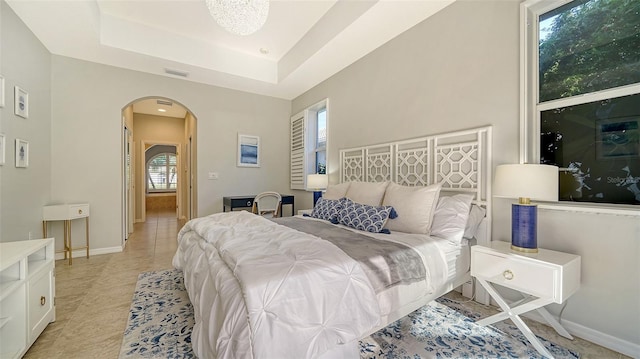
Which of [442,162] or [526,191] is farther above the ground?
[442,162]

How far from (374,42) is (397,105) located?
85 centimetres

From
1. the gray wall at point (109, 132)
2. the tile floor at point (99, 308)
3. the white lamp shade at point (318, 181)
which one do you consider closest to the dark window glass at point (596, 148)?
the tile floor at point (99, 308)

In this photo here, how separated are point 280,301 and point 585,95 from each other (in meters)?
2.42

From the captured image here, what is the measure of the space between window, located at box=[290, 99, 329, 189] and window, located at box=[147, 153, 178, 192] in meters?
8.86

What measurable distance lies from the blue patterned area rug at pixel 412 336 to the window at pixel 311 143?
3.02 metres

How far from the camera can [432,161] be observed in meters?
2.64

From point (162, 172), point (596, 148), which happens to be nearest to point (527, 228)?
point (596, 148)

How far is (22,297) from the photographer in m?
1.52

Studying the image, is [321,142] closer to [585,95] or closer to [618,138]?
[585,95]

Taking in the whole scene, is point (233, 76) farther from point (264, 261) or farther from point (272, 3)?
point (264, 261)

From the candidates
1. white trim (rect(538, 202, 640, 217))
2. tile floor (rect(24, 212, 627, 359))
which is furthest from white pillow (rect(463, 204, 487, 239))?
tile floor (rect(24, 212, 627, 359))

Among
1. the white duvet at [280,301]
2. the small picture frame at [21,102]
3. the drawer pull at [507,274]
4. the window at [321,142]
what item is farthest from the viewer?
the window at [321,142]

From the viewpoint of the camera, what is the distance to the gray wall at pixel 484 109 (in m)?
1.60

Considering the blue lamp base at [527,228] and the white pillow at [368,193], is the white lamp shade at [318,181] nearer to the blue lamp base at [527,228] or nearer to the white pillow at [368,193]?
the white pillow at [368,193]
